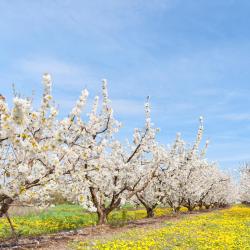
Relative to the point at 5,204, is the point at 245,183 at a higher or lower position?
higher

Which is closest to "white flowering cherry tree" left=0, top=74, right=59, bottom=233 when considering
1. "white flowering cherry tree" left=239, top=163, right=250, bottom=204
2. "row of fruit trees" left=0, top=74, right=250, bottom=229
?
"row of fruit trees" left=0, top=74, right=250, bottom=229

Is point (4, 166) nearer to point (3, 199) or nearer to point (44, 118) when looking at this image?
point (3, 199)

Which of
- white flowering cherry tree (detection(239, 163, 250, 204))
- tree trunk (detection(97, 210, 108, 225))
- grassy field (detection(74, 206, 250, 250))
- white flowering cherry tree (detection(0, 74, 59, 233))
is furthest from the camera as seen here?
white flowering cherry tree (detection(239, 163, 250, 204))

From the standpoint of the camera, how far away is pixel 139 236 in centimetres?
1980

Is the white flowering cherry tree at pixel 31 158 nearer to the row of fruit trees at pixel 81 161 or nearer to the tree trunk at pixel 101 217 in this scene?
the row of fruit trees at pixel 81 161

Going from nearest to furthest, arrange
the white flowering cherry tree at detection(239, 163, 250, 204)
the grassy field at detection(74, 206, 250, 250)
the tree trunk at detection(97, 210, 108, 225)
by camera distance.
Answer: the grassy field at detection(74, 206, 250, 250)
the tree trunk at detection(97, 210, 108, 225)
the white flowering cherry tree at detection(239, 163, 250, 204)

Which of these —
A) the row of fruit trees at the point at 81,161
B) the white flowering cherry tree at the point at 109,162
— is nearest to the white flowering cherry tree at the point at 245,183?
the row of fruit trees at the point at 81,161

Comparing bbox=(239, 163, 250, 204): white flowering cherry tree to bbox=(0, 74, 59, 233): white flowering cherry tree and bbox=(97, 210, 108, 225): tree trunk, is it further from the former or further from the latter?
bbox=(0, 74, 59, 233): white flowering cherry tree

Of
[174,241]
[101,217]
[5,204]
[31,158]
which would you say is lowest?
[174,241]

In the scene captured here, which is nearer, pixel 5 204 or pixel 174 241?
pixel 5 204

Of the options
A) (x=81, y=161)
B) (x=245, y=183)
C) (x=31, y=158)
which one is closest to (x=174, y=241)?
(x=81, y=161)

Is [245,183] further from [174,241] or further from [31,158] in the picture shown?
[31,158]

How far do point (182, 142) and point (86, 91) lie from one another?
23.7 meters

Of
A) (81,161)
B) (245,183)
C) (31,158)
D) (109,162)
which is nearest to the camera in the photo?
(31,158)
